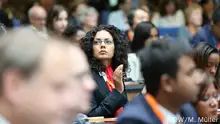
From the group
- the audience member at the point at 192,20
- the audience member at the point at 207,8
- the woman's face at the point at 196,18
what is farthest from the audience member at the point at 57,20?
the audience member at the point at 207,8

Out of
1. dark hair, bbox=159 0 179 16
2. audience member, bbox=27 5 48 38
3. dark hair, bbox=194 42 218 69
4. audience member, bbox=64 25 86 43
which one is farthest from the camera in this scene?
dark hair, bbox=159 0 179 16

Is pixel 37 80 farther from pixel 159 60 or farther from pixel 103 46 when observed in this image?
pixel 103 46

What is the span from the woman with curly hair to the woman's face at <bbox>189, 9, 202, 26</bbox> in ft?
18.4

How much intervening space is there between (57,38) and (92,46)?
2909 millimetres

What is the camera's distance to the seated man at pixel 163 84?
2.70 m

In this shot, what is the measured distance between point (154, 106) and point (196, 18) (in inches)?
313

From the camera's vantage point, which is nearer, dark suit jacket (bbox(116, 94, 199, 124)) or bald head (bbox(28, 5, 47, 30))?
dark suit jacket (bbox(116, 94, 199, 124))

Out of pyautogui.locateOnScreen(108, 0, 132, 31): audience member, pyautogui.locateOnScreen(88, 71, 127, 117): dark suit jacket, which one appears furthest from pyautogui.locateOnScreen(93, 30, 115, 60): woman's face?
pyautogui.locateOnScreen(108, 0, 132, 31): audience member

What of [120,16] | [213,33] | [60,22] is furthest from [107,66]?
[120,16]

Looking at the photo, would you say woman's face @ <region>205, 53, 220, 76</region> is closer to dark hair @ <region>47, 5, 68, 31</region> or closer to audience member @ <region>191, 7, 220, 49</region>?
audience member @ <region>191, 7, 220, 49</region>

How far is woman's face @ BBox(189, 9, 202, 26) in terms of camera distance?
34.2 ft

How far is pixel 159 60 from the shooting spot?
2.71 m

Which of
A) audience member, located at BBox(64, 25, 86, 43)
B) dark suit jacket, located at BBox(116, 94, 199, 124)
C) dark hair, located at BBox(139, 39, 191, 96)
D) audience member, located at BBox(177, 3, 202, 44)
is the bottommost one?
audience member, located at BBox(177, 3, 202, 44)

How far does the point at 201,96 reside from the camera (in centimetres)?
345
